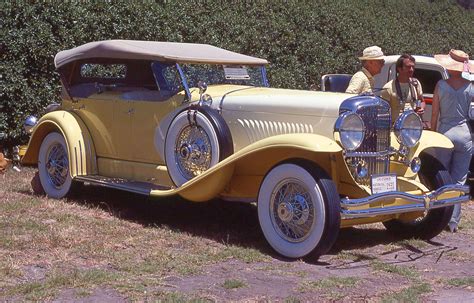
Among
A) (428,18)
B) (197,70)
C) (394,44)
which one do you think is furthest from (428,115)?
(428,18)

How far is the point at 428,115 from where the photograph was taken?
10430mm

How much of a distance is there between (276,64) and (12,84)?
4.87m

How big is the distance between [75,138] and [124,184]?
0.89 meters

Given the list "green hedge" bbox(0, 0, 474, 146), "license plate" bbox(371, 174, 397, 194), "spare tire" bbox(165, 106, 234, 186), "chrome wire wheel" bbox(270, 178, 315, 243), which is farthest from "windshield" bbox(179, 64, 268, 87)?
"green hedge" bbox(0, 0, 474, 146)

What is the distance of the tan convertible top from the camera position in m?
7.31

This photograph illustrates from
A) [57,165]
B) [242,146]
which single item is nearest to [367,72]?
[242,146]

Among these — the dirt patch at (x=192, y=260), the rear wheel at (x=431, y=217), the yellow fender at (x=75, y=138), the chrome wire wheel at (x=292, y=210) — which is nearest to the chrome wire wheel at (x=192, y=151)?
the dirt patch at (x=192, y=260)

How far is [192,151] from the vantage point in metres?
6.91

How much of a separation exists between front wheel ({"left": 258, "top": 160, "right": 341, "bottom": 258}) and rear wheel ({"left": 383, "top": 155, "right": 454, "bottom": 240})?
1.47 meters

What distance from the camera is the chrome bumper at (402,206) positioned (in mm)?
5805

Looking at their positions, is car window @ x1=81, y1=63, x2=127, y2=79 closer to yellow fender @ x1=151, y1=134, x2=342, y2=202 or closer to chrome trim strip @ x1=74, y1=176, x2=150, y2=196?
chrome trim strip @ x1=74, y1=176, x2=150, y2=196

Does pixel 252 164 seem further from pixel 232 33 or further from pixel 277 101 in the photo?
pixel 232 33

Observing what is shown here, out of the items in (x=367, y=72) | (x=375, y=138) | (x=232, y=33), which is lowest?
(x=375, y=138)

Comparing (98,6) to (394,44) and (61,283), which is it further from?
(394,44)
